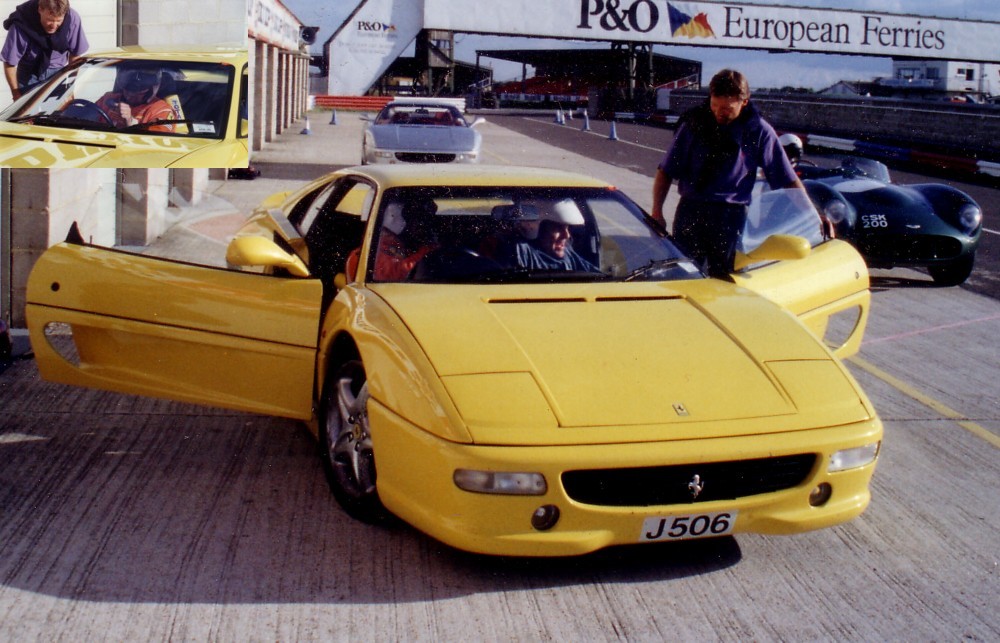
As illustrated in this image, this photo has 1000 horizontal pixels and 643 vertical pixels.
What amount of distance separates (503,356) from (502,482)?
1.60ft

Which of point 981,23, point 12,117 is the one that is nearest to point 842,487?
point 12,117

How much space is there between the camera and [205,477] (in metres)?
4.39

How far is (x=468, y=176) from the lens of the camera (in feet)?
15.4

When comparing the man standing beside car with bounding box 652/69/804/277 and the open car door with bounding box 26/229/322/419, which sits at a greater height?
the man standing beside car with bounding box 652/69/804/277

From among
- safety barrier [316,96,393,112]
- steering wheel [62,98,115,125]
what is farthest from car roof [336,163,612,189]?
safety barrier [316,96,393,112]

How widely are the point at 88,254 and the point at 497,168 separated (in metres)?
1.80

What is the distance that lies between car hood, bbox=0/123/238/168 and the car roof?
0.94 m

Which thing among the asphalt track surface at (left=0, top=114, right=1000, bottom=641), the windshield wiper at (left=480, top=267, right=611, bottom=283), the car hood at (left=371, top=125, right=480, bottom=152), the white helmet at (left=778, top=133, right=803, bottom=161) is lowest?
the asphalt track surface at (left=0, top=114, right=1000, bottom=641)

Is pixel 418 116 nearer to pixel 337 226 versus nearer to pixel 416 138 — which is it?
pixel 416 138

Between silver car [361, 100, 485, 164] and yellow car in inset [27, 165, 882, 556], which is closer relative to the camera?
yellow car in inset [27, 165, 882, 556]

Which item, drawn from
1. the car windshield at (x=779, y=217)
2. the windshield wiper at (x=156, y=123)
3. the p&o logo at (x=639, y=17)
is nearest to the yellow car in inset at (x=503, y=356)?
the windshield wiper at (x=156, y=123)

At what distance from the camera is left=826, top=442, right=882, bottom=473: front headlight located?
3.50 m

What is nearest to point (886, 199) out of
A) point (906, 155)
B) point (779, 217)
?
point (779, 217)

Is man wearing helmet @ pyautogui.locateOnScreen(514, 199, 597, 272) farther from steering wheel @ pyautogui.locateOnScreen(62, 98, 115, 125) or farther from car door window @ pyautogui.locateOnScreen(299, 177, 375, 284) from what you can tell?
steering wheel @ pyautogui.locateOnScreen(62, 98, 115, 125)
